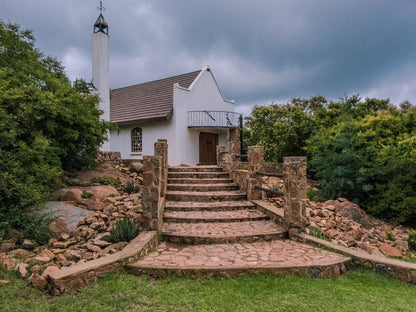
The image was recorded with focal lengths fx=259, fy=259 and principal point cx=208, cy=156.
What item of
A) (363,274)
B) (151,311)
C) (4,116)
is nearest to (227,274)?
(151,311)

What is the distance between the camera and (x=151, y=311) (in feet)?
10.0

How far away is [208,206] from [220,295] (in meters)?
3.91

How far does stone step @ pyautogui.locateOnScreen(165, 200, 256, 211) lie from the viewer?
7223 millimetres

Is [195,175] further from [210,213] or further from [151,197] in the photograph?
[151,197]

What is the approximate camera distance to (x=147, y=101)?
16.0m

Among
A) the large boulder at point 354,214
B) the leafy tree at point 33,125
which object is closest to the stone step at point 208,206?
the leafy tree at point 33,125

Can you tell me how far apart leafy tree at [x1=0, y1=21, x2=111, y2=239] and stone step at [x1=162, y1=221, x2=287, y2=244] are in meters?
3.11

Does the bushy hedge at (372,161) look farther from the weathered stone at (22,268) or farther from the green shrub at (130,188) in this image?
the weathered stone at (22,268)

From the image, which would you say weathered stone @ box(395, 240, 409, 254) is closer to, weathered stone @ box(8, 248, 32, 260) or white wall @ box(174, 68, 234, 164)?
weathered stone @ box(8, 248, 32, 260)

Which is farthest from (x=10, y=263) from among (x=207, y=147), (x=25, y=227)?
(x=207, y=147)

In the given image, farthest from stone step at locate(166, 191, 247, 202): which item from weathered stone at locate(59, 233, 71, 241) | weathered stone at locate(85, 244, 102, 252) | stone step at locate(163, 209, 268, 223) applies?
weathered stone at locate(85, 244, 102, 252)

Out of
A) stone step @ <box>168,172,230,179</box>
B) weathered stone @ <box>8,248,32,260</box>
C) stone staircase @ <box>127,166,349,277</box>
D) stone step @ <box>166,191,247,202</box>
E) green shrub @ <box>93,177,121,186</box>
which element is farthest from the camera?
stone step @ <box>168,172,230,179</box>

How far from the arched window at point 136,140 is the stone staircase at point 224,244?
24.9 feet

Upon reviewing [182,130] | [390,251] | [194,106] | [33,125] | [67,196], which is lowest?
[390,251]
